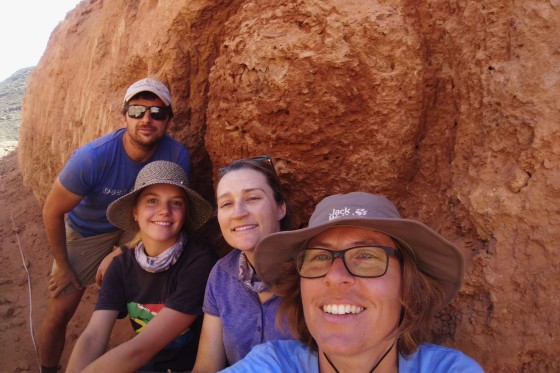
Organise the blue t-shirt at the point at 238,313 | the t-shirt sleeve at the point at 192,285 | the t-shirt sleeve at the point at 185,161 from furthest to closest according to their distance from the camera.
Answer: the t-shirt sleeve at the point at 185,161 → the t-shirt sleeve at the point at 192,285 → the blue t-shirt at the point at 238,313

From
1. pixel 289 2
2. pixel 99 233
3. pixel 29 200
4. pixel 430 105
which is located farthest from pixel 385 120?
pixel 29 200

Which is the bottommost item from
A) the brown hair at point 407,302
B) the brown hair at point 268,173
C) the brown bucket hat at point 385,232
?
the brown hair at point 407,302

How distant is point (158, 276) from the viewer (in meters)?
2.69

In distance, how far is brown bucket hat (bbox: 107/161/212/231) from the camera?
2.71 m

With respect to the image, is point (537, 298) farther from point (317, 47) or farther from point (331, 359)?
point (317, 47)

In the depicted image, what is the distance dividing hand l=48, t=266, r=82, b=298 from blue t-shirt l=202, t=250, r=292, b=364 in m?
1.87

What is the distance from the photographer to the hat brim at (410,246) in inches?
60.6

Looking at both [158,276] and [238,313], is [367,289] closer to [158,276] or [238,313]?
[238,313]

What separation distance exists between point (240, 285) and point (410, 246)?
3.14 feet

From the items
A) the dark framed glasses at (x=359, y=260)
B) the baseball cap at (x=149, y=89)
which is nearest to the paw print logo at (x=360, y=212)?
the dark framed glasses at (x=359, y=260)

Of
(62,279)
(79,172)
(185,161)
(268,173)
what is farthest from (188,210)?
(62,279)

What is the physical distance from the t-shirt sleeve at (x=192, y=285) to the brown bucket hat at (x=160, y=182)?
0.28 m

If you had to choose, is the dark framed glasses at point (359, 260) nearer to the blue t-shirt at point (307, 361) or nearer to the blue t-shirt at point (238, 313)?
the blue t-shirt at point (307, 361)

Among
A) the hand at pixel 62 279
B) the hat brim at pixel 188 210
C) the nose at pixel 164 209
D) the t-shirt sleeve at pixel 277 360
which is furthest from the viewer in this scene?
the hand at pixel 62 279
